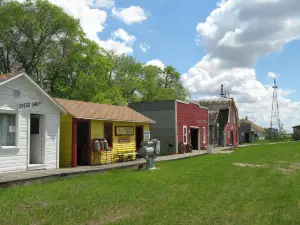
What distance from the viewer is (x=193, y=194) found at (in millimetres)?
9812

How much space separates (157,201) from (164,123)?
63.9 feet

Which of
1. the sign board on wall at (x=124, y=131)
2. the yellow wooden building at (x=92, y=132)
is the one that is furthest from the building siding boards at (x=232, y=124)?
the sign board on wall at (x=124, y=131)

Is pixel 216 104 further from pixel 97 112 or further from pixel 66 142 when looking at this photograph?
pixel 66 142

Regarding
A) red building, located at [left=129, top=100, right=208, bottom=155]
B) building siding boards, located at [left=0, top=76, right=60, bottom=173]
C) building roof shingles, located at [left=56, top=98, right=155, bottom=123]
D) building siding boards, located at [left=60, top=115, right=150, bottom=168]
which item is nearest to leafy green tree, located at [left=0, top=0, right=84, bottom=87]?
red building, located at [left=129, top=100, right=208, bottom=155]

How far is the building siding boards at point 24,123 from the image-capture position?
1323 cm

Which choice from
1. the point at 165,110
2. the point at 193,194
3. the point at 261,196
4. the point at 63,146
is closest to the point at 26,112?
the point at 63,146

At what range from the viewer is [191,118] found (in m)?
31.1

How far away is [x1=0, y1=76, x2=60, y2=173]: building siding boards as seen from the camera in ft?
43.4

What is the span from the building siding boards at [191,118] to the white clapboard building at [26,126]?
46.7 ft

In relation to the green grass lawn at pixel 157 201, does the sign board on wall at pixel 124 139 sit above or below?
above

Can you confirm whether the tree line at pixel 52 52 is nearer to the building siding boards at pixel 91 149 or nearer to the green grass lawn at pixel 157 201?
the building siding boards at pixel 91 149

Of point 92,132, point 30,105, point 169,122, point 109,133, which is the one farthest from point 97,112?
point 169,122

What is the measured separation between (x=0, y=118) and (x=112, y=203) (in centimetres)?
653

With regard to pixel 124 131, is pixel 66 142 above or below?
below
